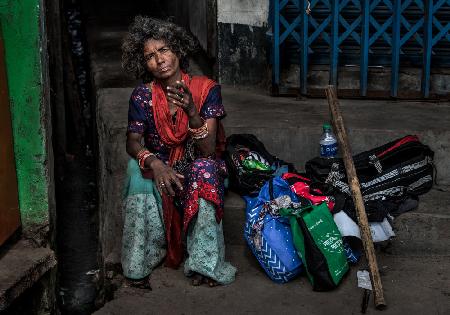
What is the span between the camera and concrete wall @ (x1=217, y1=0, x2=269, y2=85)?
6143 millimetres

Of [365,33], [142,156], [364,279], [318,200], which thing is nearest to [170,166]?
[142,156]

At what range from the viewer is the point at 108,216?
4973 millimetres

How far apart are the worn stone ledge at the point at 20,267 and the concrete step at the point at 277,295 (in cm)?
41

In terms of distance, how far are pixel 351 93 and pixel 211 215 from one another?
87.6 inches

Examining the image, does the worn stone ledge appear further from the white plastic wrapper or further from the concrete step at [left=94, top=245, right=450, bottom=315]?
the white plastic wrapper

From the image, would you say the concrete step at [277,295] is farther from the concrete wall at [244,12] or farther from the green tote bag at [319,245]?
the concrete wall at [244,12]

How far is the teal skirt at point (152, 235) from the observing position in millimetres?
4203

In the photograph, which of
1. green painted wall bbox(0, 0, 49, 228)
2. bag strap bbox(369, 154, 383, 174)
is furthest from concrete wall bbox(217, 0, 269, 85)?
green painted wall bbox(0, 0, 49, 228)

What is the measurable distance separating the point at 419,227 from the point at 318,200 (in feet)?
2.03

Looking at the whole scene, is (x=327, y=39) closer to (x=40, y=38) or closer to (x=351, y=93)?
(x=351, y=93)

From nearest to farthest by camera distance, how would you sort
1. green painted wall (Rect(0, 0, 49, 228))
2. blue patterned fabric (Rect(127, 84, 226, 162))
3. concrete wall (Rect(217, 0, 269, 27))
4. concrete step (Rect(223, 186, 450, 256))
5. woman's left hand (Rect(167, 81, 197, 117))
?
woman's left hand (Rect(167, 81, 197, 117)) → green painted wall (Rect(0, 0, 49, 228)) → blue patterned fabric (Rect(127, 84, 226, 162)) → concrete step (Rect(223, 186, 450, 256)) → concrete wall (Rect(217, 0, 269, 27))

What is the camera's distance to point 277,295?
166 inches

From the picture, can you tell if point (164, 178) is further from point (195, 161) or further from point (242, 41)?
point (242, 41)

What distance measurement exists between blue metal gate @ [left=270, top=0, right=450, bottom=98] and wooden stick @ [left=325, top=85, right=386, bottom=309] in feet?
4.04
